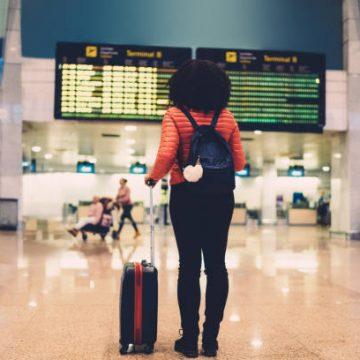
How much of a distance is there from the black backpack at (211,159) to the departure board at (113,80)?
7507 mm

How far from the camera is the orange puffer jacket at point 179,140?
8.98 ft

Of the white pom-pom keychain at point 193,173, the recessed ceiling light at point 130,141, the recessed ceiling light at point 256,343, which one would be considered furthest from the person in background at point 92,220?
the white pom-pom keychain at point 193,173

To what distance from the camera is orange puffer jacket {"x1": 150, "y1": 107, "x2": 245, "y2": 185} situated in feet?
8.98

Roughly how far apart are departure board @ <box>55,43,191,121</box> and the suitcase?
7620 mm

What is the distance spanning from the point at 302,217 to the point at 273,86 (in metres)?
14.2

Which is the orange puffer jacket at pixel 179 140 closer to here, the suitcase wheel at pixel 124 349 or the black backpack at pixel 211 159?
the black backpack at pixel 211 159

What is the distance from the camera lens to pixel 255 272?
6.18 metres

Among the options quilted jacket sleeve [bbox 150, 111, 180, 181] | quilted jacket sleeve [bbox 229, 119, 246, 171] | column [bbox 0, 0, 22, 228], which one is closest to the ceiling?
column [bbox 0, 0, 22, 228]

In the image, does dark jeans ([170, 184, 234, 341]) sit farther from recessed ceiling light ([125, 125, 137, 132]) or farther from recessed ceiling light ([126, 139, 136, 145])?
recessed ceiling light ([126, 139, 136, 145])

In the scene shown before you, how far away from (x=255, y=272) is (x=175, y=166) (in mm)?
3640

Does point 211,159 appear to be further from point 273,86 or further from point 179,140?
point 273,86

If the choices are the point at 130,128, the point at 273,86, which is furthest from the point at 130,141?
the point at 273,86

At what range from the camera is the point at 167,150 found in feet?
8.94

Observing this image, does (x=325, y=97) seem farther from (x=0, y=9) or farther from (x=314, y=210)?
(x=314, y=210)
